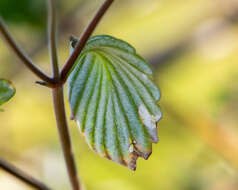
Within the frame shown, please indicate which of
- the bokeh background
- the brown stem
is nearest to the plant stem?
the brown stem

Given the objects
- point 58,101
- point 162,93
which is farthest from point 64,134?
point 162,93

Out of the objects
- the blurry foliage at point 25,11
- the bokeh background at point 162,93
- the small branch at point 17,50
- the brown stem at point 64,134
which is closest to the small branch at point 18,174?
the brown stem at point 64,134

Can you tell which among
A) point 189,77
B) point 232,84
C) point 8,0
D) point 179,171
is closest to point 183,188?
point 179,171

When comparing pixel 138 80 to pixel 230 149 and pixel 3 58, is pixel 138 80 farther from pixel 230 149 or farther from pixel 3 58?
pixel 3 58

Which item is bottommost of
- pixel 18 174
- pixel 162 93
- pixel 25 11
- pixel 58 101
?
pixel 162 93

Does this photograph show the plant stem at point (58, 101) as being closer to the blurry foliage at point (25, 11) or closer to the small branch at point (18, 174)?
the small branch at point (18, 174)

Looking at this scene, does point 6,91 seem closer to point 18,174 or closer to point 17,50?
point 17,50

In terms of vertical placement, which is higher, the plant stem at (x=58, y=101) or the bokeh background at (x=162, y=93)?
the plant stem at (x=58, y=101)
